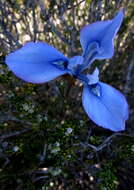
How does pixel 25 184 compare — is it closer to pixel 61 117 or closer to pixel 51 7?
pixel 61 117

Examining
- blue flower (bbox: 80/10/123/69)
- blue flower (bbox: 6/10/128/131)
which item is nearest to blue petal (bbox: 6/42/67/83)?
blue flower (bbox: 6/10/128/131)

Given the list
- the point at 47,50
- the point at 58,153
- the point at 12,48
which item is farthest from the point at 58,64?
the point at 12,48

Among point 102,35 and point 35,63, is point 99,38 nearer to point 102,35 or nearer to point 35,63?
point 102,35

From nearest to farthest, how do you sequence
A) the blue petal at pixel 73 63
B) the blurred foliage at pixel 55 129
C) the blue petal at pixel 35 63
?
1. the blue petal at pixel 35 63
2. the blue petal at pixel 73 63
3. the blurred foliage at pixel 55 129

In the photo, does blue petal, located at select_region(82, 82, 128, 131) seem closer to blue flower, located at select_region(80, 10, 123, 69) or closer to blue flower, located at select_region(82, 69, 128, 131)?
blue flower, located at select_region(82, 69, 128, 131)

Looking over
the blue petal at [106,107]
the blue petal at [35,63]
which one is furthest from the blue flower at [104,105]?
the blue petal at [35,63]

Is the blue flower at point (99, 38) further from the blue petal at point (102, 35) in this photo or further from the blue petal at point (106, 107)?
the blue petal at point (106, 107)
